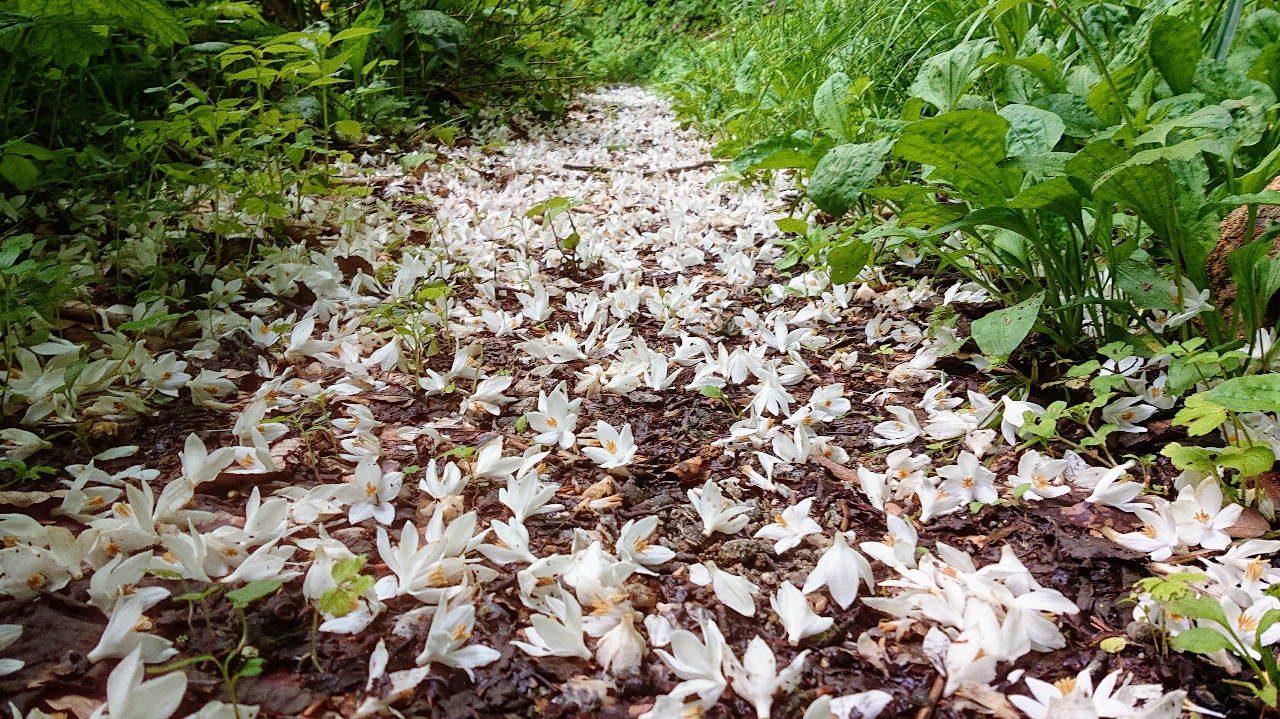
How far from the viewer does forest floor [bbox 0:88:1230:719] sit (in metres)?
0.88

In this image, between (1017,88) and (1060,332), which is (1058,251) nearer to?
(1060,332)

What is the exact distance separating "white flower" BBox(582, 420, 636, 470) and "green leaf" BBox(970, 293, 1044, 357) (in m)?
0.70

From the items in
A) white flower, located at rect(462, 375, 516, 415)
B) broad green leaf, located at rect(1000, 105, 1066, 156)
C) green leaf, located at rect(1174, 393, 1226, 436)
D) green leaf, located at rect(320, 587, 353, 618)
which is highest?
broad green leaf, located at rect(1000, 105, 1066, 156)

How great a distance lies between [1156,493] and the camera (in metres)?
1.21

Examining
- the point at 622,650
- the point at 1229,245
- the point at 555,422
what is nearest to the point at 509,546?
the point at 622,650

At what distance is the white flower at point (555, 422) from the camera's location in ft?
4.57

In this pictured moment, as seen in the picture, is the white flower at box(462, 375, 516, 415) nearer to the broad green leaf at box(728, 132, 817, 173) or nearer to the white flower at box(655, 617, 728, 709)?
the white flower at box(655, 617, 728, 709)

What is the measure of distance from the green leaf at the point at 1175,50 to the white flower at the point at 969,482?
0.98 m

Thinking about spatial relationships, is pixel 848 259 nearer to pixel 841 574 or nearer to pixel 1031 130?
pixel 1031 130

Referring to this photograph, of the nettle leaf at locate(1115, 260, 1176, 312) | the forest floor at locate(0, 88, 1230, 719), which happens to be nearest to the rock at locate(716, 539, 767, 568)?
the forest floor at locate(0, 88, 1230, 719)

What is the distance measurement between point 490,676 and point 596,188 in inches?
108

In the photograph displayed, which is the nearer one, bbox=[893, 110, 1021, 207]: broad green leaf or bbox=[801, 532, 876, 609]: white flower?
bbox=[801, 532, 876, 609]: white flower

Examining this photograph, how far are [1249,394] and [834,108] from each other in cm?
126

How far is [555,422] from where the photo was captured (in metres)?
1.41
